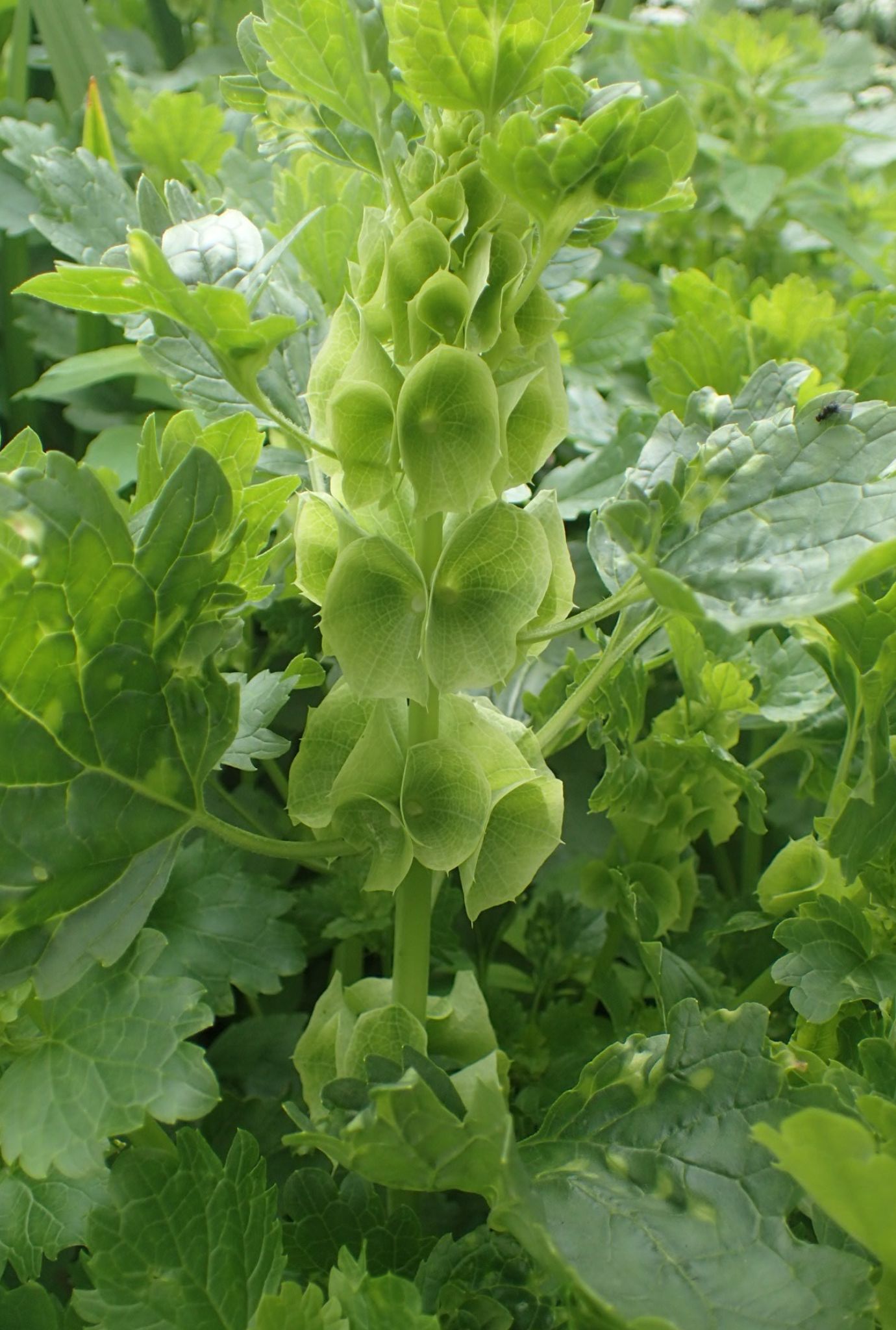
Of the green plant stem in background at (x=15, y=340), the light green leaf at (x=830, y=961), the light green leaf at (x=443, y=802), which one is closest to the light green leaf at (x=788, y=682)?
the light green leaf at (x=830, y=961)

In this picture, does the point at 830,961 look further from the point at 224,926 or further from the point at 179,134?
the point at 179,134

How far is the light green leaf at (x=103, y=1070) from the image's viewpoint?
1.30 ft

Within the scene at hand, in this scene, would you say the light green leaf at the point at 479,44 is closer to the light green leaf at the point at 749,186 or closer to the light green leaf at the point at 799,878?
the light green leaf at the point at 799,878

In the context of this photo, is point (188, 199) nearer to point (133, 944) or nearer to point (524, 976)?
point (133, 944)

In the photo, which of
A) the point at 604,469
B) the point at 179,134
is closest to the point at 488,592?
the point at 604,469

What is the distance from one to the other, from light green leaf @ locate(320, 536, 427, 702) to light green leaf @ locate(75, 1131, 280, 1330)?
0.62 feet

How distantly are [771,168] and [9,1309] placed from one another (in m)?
1.09

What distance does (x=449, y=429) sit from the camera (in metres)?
0.39

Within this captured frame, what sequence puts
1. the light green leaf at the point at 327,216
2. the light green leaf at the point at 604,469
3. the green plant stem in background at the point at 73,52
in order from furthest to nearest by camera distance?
1. the green plant stem in background at the point at 73,52
2. the light green leaf at the point at 604,469
3. the light green leaf at the point at 327,216

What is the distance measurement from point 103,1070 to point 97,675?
0.47 ft

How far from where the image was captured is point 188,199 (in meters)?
0.53

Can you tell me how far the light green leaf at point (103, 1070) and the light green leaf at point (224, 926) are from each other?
0.12m

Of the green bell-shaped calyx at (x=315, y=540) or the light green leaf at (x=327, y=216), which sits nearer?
the green bell-shaped calyx at (x=315, y=540)

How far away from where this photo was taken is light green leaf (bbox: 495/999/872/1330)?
37cm
